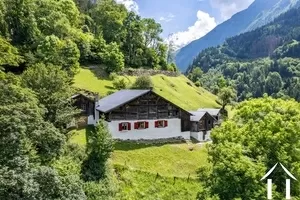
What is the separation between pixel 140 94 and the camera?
55.0 metres

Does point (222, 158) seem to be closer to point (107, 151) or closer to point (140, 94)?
point (107, 151)

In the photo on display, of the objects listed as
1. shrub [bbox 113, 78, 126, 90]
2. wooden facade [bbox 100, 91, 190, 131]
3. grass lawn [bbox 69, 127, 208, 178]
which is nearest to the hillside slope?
shrub [bbox 113, 78, 126, 90]

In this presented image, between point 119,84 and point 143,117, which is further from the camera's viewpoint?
point 119,84

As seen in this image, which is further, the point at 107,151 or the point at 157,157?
the point at 157,157

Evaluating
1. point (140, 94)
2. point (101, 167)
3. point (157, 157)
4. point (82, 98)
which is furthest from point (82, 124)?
point (101, 167)

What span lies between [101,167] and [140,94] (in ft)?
54.2

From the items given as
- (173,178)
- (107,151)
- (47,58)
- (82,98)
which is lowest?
(173,178)

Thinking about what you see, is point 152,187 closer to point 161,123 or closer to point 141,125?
point 141,125

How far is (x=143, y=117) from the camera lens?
5531cm

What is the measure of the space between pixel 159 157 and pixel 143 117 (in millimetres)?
7730

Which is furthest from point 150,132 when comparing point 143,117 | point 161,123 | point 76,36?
point 76,36

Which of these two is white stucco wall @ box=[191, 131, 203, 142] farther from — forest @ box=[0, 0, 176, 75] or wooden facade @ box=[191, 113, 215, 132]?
forest @ box=[0, 0, 176, 75]

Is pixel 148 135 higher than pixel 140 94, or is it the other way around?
pixel 140 94

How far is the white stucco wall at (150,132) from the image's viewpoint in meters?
53.2
